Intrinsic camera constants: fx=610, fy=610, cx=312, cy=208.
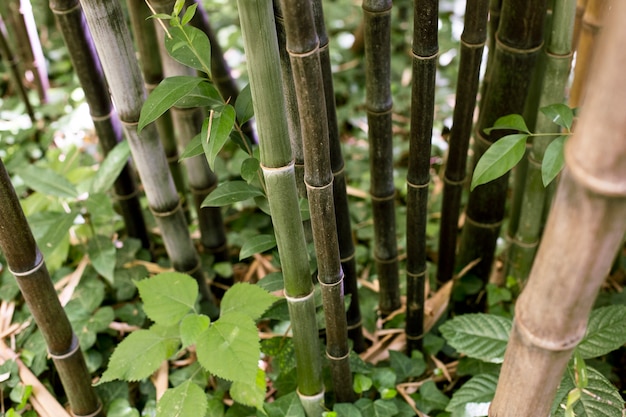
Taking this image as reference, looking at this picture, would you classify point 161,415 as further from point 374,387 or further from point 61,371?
point 374,387

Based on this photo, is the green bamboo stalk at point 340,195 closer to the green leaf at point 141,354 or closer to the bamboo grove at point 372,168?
the bamboo grove at point 372,168

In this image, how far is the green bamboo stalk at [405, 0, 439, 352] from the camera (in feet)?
2.88

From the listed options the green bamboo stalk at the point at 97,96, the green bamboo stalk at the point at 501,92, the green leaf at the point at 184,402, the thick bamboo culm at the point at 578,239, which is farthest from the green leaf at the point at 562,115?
the green bamboo stalk at the point at 97,96

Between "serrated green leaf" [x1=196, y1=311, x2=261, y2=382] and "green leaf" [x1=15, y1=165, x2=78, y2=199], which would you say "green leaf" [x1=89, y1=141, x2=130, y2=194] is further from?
"serrated green leaf" [x1=196, y1=311, x2=261, y2=382]

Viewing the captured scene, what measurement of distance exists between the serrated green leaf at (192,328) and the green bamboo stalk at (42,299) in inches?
9.1

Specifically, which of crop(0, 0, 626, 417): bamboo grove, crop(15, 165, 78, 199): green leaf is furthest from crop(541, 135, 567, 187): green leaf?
crop(15, 165, 78, 199): green leaf

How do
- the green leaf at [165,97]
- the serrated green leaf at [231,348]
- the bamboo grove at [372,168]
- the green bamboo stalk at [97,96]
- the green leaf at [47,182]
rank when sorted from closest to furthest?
the bamboo grove at [372,168] < the green leaf at [165,97] < the serrated green leaf at [231,348] < the green bamboo stalk at [97,96] < the green leaf at [47,182]

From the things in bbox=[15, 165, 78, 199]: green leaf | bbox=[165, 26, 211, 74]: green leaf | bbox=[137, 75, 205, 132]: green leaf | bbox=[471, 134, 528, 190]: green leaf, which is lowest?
bbox=[15, 165, 78, 199]: green leaf

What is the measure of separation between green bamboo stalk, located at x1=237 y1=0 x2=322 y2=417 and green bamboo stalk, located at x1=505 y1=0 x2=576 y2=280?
0.52 metres

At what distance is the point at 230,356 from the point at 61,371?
38cm

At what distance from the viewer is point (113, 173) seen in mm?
1232

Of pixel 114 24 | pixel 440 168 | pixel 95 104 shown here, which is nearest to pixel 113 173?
pixel 95 104

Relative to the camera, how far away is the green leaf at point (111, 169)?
1.23m

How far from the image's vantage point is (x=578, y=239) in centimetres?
57
